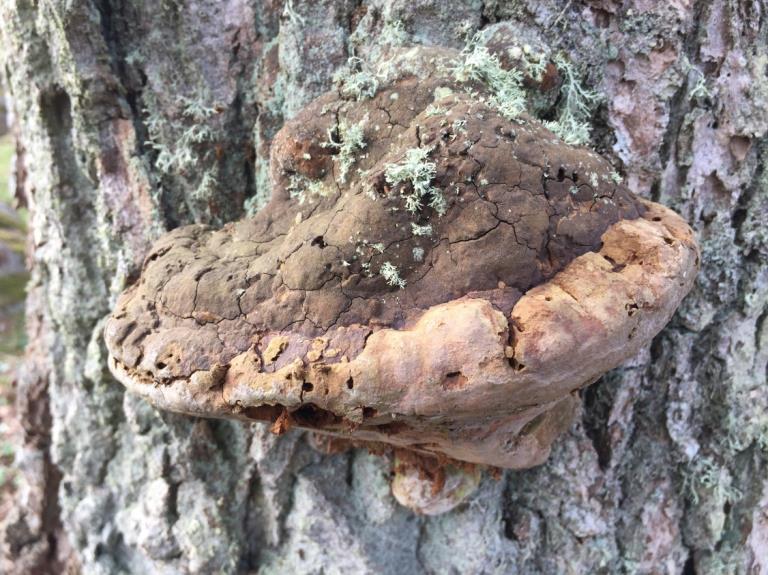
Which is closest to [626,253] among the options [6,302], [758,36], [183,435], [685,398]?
[685,398]

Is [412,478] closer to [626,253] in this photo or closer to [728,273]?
[626,253]

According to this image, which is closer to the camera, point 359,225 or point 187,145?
point 359,225

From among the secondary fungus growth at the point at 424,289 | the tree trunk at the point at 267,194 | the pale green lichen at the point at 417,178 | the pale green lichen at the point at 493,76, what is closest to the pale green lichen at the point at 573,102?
the tree trunk at the point at 267,194

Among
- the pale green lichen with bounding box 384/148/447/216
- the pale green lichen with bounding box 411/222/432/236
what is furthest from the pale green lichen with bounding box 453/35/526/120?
the pale green lichen with bounding box 411/222/432/236

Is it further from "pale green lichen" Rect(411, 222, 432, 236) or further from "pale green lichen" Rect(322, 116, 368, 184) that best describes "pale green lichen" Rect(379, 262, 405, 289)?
"pale green lichen" Rect(322, 116, 368, 184)

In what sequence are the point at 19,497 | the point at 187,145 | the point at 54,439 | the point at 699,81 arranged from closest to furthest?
the point at 699,81 → the point at 187,145 → the point at 54,439 → the point at 19,497

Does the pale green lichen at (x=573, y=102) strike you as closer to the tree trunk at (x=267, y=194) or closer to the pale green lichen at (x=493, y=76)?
the tree trunk at (x=267, y=194)

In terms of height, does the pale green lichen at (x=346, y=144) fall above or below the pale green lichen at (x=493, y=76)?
below
